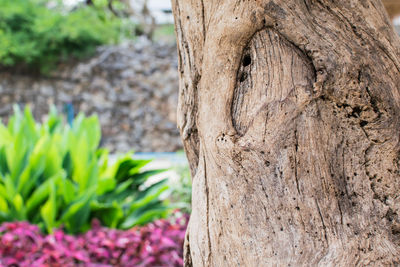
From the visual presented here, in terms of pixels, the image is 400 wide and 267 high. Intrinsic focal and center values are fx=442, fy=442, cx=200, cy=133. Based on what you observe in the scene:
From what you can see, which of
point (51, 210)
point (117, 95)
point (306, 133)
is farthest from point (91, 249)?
point (117, 95)

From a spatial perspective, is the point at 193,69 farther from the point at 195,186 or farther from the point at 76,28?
the point at 76,28

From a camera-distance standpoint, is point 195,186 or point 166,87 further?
point 166,87

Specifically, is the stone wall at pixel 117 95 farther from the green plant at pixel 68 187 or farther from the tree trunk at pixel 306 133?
the tree trunk at pixel 306 133

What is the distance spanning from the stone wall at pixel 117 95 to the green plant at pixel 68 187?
617 centimetres

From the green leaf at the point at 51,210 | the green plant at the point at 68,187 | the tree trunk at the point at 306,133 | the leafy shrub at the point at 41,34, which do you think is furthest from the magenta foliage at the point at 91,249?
the leafy shrub at the point at 41,34

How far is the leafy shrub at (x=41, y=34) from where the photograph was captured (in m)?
9.50

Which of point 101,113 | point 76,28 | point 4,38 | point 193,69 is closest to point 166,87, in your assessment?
point 101,113

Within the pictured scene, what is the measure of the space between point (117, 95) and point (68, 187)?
724 centimetres

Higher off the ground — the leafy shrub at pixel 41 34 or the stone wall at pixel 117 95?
the leafy shrub at pixel 41 34

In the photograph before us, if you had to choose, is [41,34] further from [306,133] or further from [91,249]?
[306,133]

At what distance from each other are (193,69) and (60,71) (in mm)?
9362

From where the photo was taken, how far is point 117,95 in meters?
9.97

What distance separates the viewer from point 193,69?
1333 millimetres

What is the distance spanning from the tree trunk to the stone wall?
872 cm
